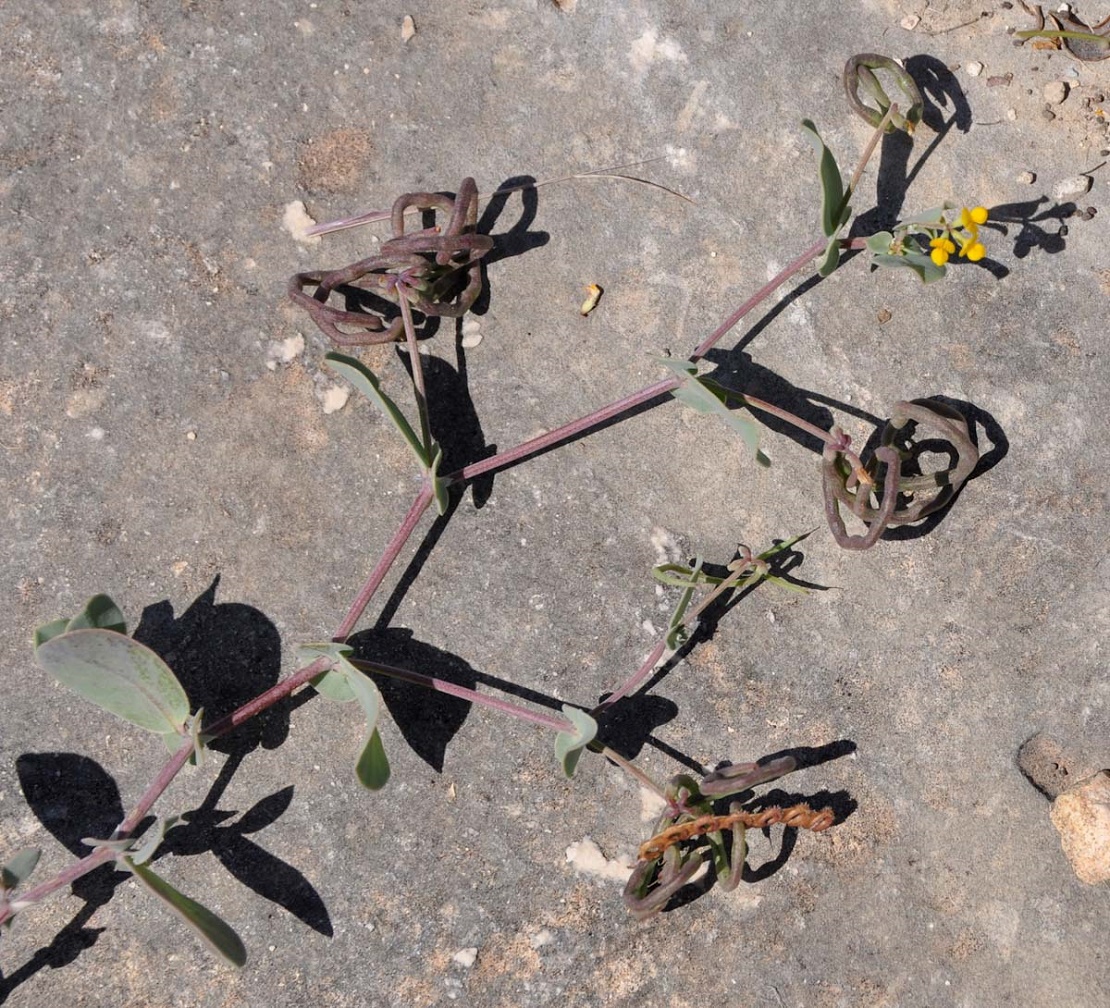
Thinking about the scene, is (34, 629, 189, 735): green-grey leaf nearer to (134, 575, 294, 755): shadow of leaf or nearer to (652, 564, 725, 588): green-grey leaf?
(134, 575, 294, 755): shadow of leaf

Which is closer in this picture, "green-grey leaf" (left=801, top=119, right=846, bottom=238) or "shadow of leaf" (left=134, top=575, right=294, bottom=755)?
"green-grey leaf" (left=801, top=119, right=846, bottom=238)

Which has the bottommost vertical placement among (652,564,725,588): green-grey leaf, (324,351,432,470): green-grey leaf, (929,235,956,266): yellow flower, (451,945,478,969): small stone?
(451,945,478,969): small stone

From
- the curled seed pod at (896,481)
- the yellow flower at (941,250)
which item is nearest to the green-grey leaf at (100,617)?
the curled seed pod at (896,481)

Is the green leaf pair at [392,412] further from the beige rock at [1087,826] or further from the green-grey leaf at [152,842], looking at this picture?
the beige rock at [1087,826]

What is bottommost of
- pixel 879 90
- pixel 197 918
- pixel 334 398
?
pixel 197 918

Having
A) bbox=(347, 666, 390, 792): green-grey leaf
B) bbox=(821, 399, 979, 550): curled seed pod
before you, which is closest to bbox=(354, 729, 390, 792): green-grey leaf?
bbox=(347, 666, 390, 792): green-grey leaf

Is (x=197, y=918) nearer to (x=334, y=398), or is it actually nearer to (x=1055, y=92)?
(x=334, y=398)

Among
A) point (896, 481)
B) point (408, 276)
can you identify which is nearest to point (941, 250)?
point (896, 481)
